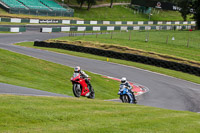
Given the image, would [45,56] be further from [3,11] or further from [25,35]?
[3,11]

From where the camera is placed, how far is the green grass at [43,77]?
66.5 ft

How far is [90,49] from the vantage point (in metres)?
40.3

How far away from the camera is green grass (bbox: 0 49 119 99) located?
798 inches

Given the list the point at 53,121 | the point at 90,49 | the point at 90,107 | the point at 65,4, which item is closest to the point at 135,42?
the point at 90,49

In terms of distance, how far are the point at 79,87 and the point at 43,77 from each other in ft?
25.2

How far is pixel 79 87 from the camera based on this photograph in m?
15.9

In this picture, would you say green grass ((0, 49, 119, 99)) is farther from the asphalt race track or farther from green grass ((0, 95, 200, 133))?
green grass ((0, 95, 200, 133))

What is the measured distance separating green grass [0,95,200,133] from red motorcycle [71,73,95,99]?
427 cm

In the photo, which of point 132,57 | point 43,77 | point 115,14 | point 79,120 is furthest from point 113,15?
point 79,120

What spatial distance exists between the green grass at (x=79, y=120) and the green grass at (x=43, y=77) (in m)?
8.48

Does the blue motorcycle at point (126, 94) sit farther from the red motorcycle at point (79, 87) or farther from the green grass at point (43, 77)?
the green grass at point (43, 77)

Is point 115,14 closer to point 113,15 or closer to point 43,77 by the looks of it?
point 113,15

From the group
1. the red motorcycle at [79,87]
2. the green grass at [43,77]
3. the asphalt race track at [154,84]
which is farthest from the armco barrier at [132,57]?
the red motorcycle at [79,87]

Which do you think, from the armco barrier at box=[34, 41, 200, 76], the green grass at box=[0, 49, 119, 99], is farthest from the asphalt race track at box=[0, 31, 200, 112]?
the armco barrier at box=[34, 41, 200, 76]
